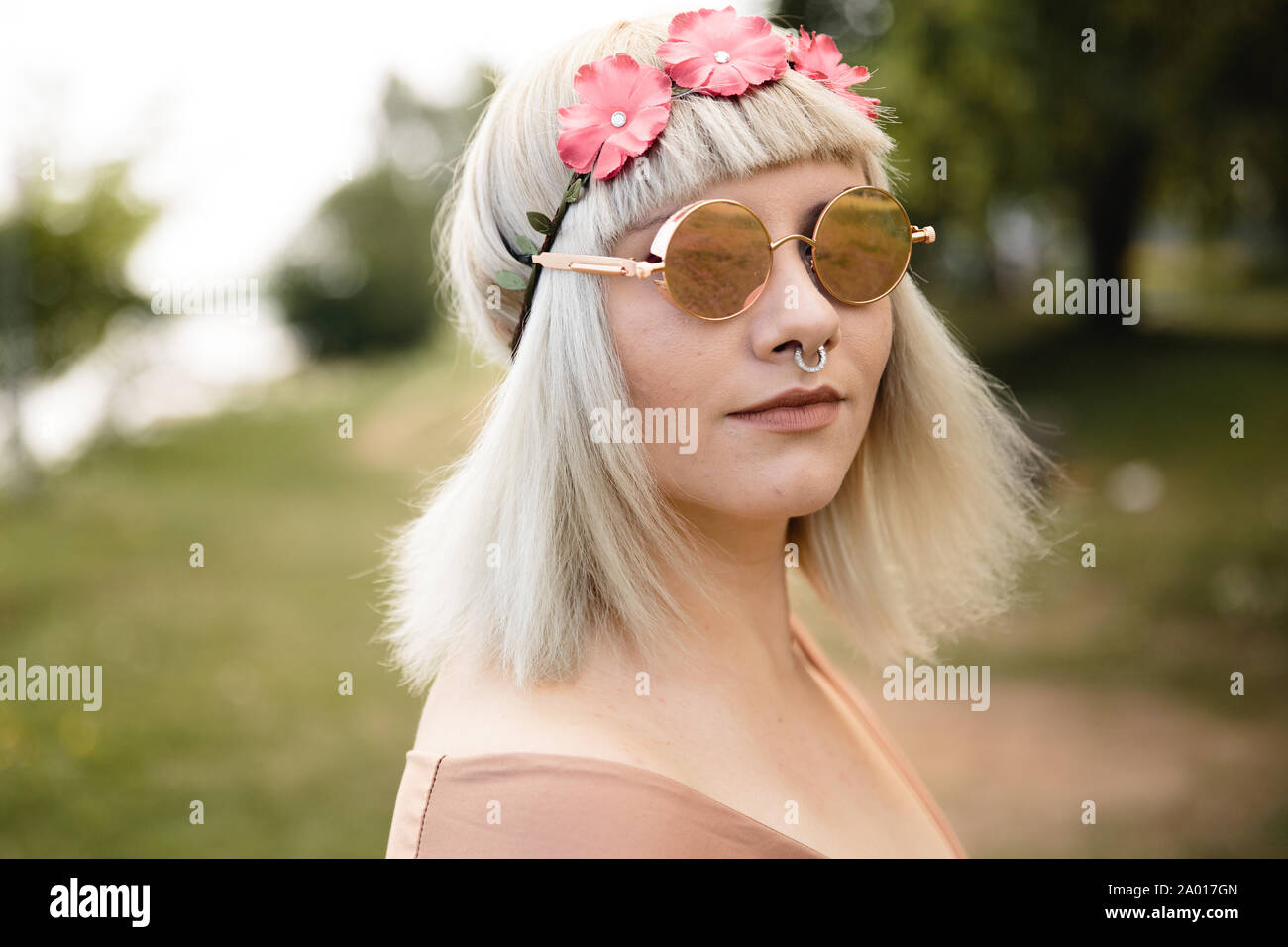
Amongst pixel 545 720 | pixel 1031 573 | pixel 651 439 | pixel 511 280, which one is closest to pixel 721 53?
pixel 511 280

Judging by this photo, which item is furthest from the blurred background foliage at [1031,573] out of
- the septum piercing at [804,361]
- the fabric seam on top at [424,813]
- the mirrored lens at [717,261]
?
the fabric seam on top at [424,813]

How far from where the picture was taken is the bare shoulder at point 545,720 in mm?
1564

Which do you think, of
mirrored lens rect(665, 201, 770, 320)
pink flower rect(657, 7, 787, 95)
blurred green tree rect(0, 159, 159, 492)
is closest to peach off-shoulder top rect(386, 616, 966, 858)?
mirrored lens rect(665, 201, 770, 320)

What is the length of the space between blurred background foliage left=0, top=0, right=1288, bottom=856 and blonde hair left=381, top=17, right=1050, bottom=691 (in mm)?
2472

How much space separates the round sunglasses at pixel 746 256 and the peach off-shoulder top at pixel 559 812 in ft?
2.26

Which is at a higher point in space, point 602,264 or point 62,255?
point 62,255

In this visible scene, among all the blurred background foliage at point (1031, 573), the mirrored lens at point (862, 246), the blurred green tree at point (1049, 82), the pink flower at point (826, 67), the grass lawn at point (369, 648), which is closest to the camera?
the mirrored lens at point (862, 246)

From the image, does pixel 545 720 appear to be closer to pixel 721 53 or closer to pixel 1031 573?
pixel 721 53

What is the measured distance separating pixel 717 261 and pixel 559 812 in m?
0.81

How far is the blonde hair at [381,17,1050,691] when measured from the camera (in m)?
1.67

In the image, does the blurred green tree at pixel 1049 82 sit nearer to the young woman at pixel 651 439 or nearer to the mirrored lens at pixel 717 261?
the young woman at pixel 651 439

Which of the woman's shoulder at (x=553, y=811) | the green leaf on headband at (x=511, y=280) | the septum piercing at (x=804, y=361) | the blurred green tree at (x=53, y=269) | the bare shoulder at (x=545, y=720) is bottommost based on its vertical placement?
the woman's shoulder at (x=553, y=811)

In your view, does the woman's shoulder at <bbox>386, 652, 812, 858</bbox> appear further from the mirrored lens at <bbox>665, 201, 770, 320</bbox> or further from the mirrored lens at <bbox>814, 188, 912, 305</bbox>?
the mirrored lens at <bbox>814, 188, 912, 305</bbox>

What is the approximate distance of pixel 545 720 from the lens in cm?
161
